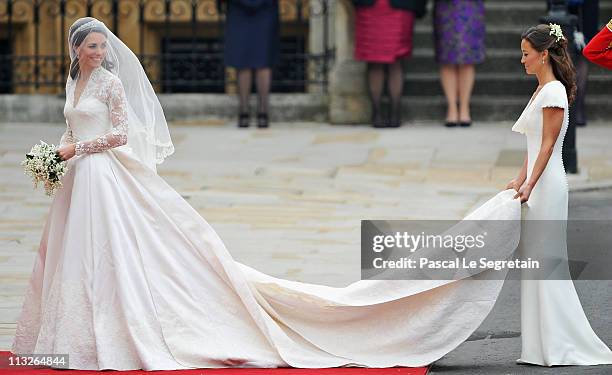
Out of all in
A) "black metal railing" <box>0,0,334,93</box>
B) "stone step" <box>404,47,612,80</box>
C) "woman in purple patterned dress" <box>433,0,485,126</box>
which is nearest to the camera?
"woman in purple patterned dress" <box>433,0,485,126</box>

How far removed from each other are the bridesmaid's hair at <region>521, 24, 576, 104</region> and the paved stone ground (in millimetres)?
1497

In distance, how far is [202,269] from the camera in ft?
27.1

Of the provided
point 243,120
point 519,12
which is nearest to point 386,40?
point 243,120

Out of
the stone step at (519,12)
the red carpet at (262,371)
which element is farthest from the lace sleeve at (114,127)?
the stone step at (519,12)

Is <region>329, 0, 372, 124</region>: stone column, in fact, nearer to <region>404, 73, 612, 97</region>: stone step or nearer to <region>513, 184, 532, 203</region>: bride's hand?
<region>404, 73, 612, 97</region>: stone step

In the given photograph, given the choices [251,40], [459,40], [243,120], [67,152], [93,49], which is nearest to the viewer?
[67,152]

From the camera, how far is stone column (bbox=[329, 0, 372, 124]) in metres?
18.4

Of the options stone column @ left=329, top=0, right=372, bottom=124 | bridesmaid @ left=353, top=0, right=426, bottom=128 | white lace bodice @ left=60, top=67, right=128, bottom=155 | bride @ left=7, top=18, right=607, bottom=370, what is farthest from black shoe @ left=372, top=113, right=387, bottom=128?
white lace bodice @ left=60, top=67, right=128, bottom=155

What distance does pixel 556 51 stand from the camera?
7.96 metres

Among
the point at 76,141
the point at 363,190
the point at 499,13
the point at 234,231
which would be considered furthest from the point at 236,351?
the point at 499,13

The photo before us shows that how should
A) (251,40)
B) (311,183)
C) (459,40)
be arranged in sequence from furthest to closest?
(251,40), (459,40), (311,183)

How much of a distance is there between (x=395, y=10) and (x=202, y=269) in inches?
384

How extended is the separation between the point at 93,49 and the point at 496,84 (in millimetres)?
10798

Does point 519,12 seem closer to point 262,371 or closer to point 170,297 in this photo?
point 170,297
